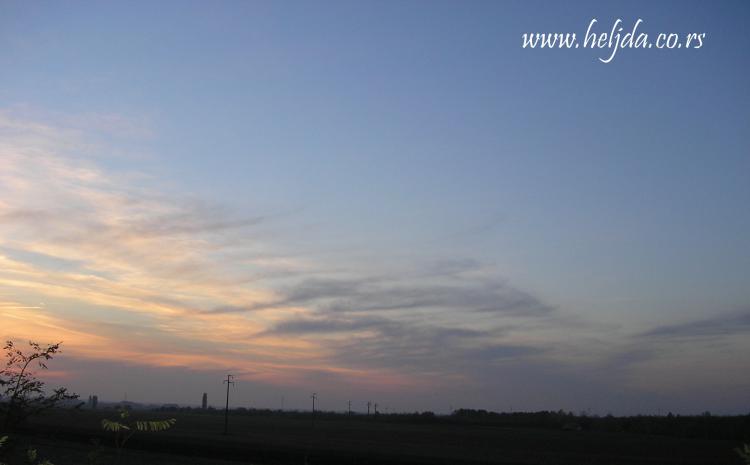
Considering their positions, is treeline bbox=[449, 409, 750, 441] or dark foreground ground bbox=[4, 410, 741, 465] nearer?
dark foreground ground bbox=[4, 410, 741, 465]

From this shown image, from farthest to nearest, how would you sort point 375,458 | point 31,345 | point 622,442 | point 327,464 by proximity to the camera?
point 622,442 < point 375,458 < point 327,464 < point 31,345

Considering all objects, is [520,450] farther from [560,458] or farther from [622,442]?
[622,442]

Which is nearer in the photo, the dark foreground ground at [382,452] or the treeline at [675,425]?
the dark foreground ground at [382,452]

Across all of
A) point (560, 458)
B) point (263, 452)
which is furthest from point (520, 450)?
point (263, 452)

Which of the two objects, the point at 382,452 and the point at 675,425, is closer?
the point at 382,452

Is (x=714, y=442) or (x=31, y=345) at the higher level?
(x=31, y=345)

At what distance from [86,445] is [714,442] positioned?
79299 millimetres

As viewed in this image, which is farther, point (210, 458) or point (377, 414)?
point (377, 414)

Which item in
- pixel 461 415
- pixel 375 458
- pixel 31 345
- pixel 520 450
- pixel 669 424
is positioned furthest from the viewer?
pixel 461 415

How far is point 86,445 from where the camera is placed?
5572 centimetres

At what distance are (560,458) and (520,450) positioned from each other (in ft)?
34.3

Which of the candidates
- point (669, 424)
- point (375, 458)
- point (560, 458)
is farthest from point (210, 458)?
point (669, 424)

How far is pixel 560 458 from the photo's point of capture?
203 ft

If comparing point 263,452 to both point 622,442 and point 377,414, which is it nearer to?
point 622,442
